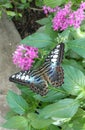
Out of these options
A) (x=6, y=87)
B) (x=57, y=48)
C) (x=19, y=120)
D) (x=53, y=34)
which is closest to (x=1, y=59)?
(x=6, y=87)

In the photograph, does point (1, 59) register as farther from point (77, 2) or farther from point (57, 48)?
point (57, 48)

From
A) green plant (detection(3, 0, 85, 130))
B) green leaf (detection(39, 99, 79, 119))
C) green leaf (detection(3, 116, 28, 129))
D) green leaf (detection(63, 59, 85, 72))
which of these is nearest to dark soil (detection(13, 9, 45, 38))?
green plant (detection(3, 0, 85, 130))

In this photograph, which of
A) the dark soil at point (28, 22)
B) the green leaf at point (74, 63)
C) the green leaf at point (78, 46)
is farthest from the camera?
the dark soil at point (28, 22)

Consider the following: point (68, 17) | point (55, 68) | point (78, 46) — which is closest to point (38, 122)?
point (55, 68)

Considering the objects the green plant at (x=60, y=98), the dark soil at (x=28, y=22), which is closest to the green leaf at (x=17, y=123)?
the green plant at (x=60, y=98)

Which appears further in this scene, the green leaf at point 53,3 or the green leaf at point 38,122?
the green leaf at point 53,3

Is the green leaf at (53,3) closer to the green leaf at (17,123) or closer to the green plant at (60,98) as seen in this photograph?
the green plant at (60,98)

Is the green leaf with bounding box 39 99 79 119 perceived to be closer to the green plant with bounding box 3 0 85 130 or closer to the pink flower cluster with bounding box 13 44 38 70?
the green plant with bounding box 3 0 85 130
